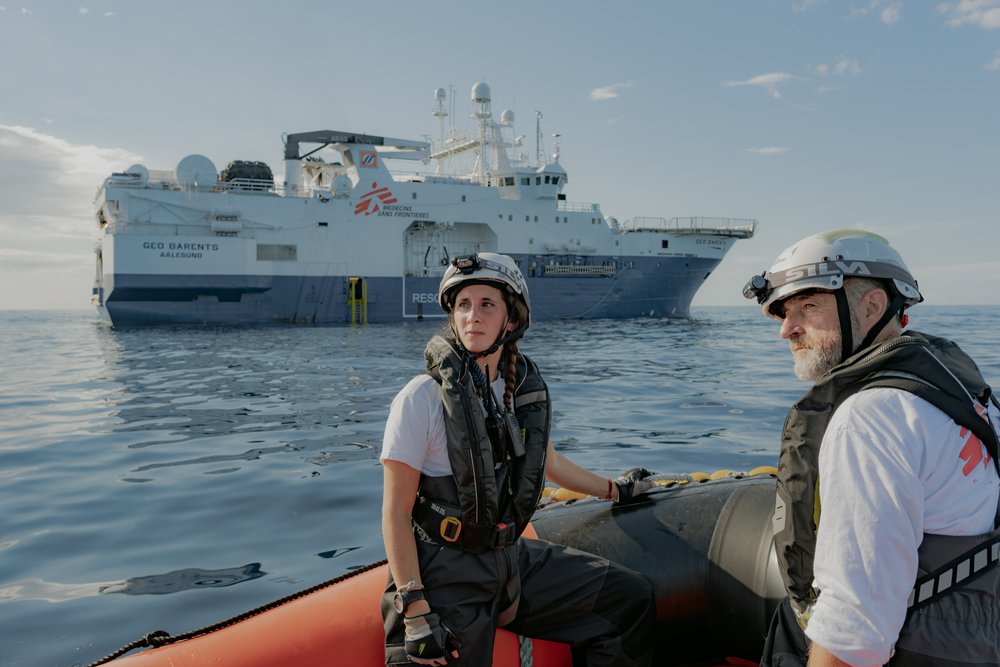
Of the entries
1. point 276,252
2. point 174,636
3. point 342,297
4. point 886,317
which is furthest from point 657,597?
point 276,252

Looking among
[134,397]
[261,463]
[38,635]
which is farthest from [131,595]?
[134,397]

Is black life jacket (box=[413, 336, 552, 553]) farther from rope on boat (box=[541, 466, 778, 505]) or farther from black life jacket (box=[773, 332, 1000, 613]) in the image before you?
rope on boat (box=[541, 466, 778, 505])

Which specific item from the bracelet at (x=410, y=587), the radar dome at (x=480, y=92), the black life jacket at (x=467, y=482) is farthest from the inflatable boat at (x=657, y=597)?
the radar dome at (x=480, y=92)

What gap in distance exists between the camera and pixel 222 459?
7441mm

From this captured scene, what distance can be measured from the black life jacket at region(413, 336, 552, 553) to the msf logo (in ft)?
104

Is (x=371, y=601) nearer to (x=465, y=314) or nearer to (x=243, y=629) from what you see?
(x=243, y=629)

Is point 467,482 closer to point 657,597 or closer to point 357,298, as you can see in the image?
point 657,597

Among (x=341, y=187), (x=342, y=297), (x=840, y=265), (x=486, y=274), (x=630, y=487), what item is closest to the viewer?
(x=840, y=265)

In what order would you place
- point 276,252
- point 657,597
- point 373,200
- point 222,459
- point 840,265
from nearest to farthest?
point 840,265 → point 657,597 → point 222,459 → point 276,252 → point 373,200

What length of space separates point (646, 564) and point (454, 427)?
119 centimetres

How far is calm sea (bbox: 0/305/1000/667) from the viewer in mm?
4281

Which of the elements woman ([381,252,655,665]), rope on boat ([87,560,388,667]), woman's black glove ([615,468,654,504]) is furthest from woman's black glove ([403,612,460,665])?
woman's black glove ([615,468,654,504])

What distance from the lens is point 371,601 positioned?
2.60 m

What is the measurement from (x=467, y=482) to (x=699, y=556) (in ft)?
4.03
